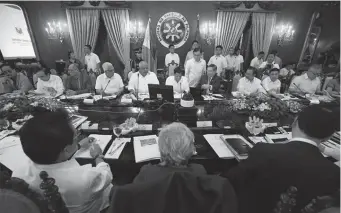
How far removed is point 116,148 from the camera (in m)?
1.62

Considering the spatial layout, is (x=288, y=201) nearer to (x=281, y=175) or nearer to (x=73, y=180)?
(x=281, y=175)

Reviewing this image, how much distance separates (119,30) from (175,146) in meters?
6.36

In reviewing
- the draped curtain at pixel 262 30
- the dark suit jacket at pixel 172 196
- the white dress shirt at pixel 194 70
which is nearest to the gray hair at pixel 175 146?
the dark suit jacket at pixel 172 196

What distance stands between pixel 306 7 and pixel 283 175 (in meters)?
7.70

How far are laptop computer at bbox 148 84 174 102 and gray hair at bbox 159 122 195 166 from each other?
57.2 inches

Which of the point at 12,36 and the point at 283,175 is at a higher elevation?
the point at 12,36

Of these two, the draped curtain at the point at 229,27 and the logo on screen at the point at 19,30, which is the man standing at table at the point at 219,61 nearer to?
the draped curtain at the point at 229,27

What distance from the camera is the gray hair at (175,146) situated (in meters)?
1.03

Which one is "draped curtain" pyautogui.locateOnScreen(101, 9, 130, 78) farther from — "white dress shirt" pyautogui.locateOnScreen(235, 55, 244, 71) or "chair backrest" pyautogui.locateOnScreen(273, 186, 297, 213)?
"chair backrest" pyautogui.locateOnScreen(273, 186, 297, 213)

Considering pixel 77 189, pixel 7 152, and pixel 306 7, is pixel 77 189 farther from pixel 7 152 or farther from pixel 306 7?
pixel 306 7

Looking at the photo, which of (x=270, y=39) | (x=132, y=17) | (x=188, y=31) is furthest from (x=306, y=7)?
(x=132, y=17)

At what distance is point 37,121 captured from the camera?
1.05 metres

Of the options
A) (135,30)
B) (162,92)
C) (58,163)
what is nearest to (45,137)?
(58,163)

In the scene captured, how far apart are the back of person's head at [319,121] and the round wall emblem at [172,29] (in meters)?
5.84
